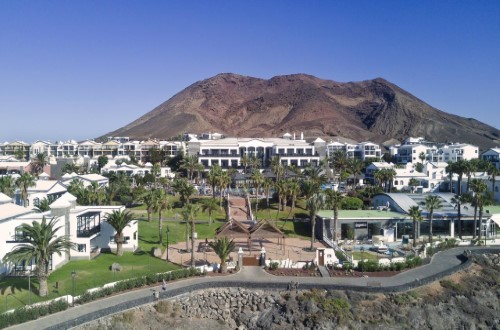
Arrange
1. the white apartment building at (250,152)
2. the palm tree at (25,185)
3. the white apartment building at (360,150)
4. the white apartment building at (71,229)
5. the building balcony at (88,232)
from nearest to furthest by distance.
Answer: the white apartment building at (71,229), the building balcony at (88,232), the palm tree at (25,185), the white apartment building at (250,152), the white apartment building at (360,150)

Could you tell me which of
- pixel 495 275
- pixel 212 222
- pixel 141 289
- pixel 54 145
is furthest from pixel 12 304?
pixel 54 145

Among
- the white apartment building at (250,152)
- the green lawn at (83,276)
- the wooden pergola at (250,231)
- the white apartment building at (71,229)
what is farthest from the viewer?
the white apartment building at (250,152)

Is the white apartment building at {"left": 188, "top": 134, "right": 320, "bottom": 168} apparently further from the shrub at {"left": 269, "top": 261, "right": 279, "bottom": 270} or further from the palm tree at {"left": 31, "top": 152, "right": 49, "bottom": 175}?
the shrub at {"left": 269, "top": 261, "right": 279, "bottom": 270}

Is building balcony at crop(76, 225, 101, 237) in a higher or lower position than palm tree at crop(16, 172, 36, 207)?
lower

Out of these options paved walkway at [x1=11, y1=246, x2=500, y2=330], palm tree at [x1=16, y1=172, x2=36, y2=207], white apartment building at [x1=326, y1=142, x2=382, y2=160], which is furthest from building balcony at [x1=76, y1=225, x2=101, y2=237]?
white apartment building at [x1=326, y1=142, x2=382, y2=160]

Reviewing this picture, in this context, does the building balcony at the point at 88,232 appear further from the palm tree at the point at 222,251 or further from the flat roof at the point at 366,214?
the flat roof at the point at 366,214

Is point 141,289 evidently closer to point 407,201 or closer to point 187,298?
point 187,298

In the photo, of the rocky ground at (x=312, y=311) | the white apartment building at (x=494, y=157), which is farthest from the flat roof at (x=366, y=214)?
the white apartment building at (x=494, y=157)
